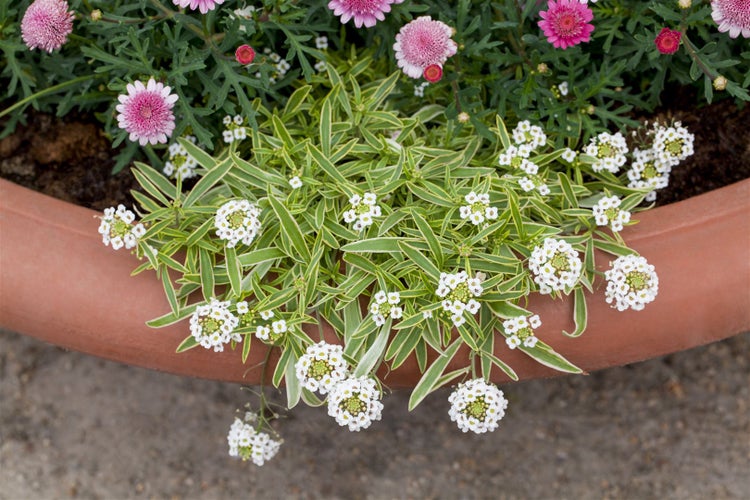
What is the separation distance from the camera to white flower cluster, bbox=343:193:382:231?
1.26 metres

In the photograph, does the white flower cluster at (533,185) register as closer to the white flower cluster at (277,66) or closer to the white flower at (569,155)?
the white flower at (569,155)

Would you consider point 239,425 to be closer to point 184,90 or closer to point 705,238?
point 184,90

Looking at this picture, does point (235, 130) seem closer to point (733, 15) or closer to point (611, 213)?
point (611, 213)

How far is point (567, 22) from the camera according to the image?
1.21 meters

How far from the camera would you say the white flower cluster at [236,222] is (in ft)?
4.04

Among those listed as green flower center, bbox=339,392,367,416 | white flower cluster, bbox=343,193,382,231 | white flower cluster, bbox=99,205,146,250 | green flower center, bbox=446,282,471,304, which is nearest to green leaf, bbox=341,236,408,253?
white flower cluster, bbox=343,193,382,231

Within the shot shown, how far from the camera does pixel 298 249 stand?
1.28 metres

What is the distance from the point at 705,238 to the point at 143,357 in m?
0.97

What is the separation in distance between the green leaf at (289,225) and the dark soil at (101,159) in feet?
1.39

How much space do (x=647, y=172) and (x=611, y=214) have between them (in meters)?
0.19

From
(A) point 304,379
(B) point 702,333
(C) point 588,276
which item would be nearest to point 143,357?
(A) point 304,379

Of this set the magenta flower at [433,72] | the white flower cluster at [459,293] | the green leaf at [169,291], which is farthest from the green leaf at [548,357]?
the green leaf at [169,291]

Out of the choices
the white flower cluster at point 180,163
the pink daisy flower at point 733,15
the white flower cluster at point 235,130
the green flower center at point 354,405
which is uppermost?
the pink daisy flower at point 733,15

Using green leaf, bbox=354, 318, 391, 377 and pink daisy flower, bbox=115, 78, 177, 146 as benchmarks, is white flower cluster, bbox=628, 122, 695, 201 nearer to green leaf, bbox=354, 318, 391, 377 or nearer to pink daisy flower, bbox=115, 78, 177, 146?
green leaf, bbox=354, 318, 391, 377
